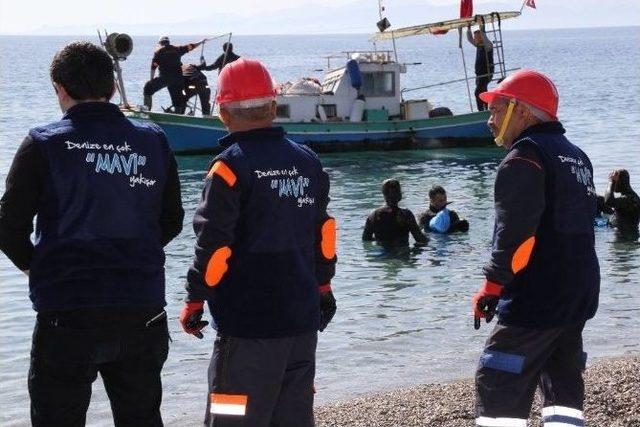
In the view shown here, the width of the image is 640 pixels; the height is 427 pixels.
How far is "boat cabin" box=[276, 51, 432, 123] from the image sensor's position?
30.3m

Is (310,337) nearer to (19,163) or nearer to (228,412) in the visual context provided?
(228,412)

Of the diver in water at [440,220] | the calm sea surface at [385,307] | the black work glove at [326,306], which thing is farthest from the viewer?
the diver in water at [440,220]

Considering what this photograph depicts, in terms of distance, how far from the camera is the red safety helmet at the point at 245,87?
4.96 meters

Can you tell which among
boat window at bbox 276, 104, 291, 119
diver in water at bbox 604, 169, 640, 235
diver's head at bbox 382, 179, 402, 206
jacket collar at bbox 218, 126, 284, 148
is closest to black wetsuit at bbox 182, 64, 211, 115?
boat window at bbox 276, 104, 291, 119

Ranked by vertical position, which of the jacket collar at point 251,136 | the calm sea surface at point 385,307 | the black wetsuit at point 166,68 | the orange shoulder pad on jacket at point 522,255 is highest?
the jacket collar at point 251,136

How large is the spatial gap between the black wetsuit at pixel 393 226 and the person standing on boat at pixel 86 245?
11410 mm

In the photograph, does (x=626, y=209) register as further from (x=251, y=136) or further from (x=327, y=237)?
(x=251, y=136)

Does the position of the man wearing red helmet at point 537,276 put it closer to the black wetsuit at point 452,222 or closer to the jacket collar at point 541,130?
the jacket collar at point 541,130

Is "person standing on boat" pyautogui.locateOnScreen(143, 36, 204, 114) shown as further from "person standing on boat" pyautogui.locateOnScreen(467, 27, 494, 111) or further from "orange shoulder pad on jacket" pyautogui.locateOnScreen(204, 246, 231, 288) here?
"orange shoulder pad on jacket" pyautogui.locateOnScreen(204, 246, 231, 288)

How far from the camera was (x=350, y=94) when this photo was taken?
30812 mm

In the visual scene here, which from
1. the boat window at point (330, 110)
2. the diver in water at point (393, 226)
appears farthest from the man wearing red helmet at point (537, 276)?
the boat window at point (330, 110)

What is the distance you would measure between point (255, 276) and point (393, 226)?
37.8ft

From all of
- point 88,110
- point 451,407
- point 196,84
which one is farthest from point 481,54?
point 88,110

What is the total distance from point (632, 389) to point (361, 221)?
13.8 metres
